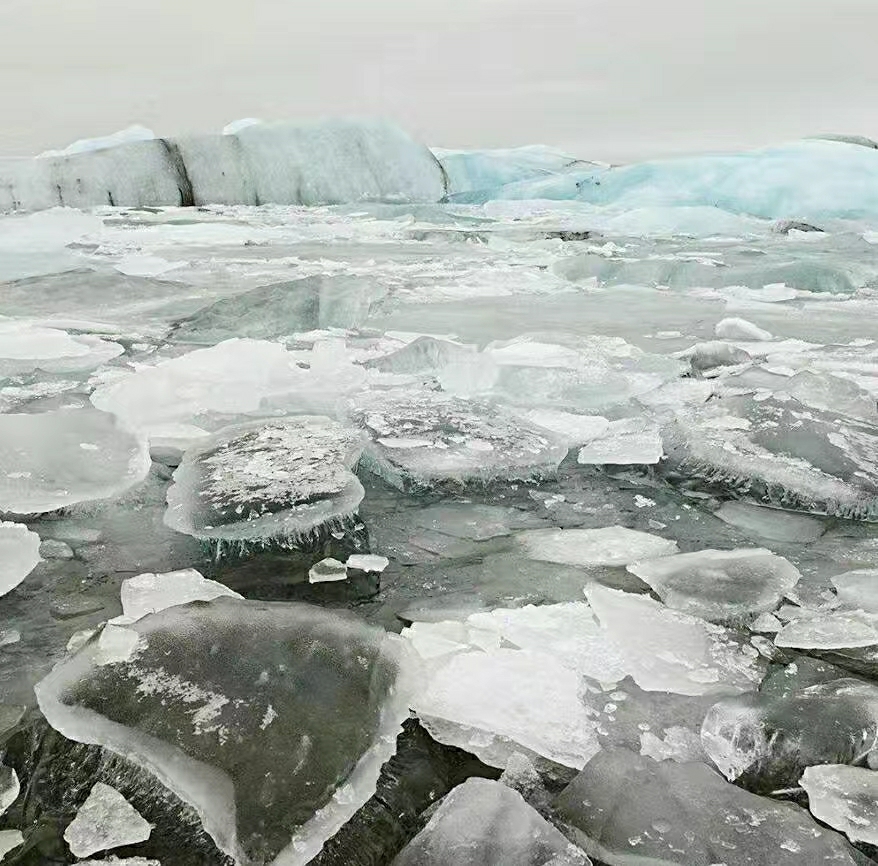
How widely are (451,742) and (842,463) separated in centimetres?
105

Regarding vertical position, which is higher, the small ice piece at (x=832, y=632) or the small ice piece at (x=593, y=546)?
the small ice piece at (x=832, y=632)

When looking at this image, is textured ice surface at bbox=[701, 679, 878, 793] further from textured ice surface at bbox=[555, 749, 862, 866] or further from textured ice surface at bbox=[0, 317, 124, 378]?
textured ice surface at bbox=[0, 317, 124, 378]

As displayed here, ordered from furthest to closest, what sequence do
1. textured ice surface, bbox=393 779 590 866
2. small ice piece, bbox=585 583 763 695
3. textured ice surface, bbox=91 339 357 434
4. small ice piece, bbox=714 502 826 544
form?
textured ice surface, bbox=91 339 357 434 < small ice piece, bbox=714 502 826 544 < small ice piece, bbox=585 583 763 695 < textured ice surface, bbox=393 779 590 866

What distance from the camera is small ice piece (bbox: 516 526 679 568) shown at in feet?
4.04

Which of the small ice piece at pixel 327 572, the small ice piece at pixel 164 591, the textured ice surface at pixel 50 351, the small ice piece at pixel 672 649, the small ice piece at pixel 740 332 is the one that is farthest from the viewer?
the small ice piece at pixel 740 332

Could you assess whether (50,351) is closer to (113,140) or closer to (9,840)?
(9,840)

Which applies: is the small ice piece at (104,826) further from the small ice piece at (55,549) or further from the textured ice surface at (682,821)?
the small ice piece at (55,549)

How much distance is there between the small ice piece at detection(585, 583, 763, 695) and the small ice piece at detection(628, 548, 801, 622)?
1.3 inches

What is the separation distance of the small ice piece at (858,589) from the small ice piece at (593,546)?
0.24 m

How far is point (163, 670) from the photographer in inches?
33.6

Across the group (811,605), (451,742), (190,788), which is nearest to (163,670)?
(190,788)

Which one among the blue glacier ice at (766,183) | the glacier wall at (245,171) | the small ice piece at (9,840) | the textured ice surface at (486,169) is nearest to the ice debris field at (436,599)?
the small ice piece at (9,840)

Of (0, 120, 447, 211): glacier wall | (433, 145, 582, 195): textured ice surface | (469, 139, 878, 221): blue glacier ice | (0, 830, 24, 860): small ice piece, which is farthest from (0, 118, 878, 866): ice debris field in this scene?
(433, 145, 582, 195): textured ice surface

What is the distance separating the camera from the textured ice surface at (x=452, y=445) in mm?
Result: 1519
